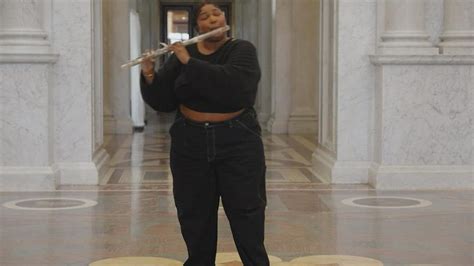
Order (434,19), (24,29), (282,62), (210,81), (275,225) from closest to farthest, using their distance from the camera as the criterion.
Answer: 1. (210,81)
2. (275,225)
3. (24,29)
4. (434,19)
5. (282,62)

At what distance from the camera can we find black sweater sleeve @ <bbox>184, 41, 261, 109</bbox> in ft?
15.6

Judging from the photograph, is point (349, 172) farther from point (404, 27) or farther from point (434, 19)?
point (434, 19)

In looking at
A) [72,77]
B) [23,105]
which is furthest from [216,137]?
[72,77]

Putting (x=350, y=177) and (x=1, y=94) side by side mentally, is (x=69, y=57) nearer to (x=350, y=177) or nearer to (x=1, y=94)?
(x=1, y=94)

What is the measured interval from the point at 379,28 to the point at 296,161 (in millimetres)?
2833

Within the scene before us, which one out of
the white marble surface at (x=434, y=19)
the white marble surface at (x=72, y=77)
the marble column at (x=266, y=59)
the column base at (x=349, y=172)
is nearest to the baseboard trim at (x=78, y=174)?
the white marble surface at (x=72, y=77)

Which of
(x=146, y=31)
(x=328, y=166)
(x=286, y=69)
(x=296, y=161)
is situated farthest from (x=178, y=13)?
(x=328, y=166)

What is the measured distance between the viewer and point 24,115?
29.8 feet

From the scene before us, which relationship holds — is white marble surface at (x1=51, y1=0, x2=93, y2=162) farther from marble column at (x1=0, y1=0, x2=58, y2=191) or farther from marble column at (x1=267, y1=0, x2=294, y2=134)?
marble column at (x1=267, y1=0, x2=294, y2=134)

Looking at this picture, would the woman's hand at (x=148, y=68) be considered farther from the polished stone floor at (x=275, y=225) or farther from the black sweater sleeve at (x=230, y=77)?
the polished stone floor at (x=275, y=225)

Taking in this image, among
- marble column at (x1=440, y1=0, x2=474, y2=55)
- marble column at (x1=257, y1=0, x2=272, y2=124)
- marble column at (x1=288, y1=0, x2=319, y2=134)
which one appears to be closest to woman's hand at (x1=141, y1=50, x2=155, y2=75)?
marble column at (x1=440, y1=0, x2=474, y2=55)

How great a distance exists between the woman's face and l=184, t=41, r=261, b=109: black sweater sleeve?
0.47 feet

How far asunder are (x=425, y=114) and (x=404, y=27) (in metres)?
0.92

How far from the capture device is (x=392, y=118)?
9.39 meters
